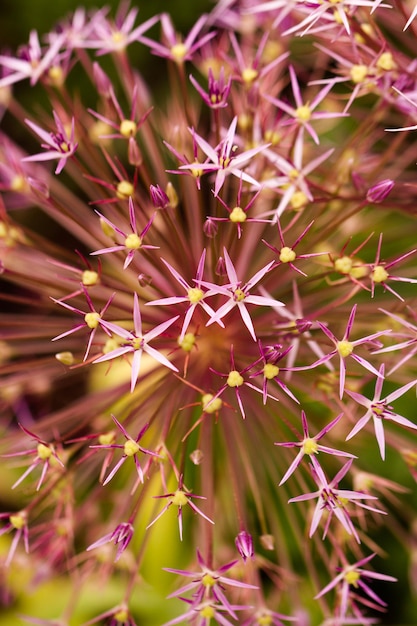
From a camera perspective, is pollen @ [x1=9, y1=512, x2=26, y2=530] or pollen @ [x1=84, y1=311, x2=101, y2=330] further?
pollen @ [x1=9, y1=512, x2=26, y2=530]

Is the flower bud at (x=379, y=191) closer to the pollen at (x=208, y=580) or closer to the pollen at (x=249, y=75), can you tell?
the pollen at (x=249, y=75)

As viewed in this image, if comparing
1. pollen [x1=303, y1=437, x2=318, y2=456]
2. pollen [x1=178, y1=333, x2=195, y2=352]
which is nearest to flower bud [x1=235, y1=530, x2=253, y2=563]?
pollen [x1=303, y1=437, x2=318, y2=456]

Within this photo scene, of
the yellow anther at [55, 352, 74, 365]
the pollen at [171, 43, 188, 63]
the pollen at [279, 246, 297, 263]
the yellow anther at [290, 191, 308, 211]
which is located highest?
the pollen at [171, 43, 188, 63]

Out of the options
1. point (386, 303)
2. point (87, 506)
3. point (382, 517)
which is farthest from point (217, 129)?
point (382, 517)

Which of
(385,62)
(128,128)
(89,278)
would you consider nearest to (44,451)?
(89,278)

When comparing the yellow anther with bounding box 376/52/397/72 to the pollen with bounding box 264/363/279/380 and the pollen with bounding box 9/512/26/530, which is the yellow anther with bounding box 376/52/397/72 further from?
the pollen with bounding box 9/512/26/530

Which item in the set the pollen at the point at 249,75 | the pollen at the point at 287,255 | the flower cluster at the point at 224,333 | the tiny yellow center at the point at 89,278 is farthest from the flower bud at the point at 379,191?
the tiny yellow center at the point at 89,278

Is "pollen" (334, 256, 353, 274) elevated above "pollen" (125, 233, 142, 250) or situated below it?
below

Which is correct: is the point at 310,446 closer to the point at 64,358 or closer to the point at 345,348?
the point at 345,348
